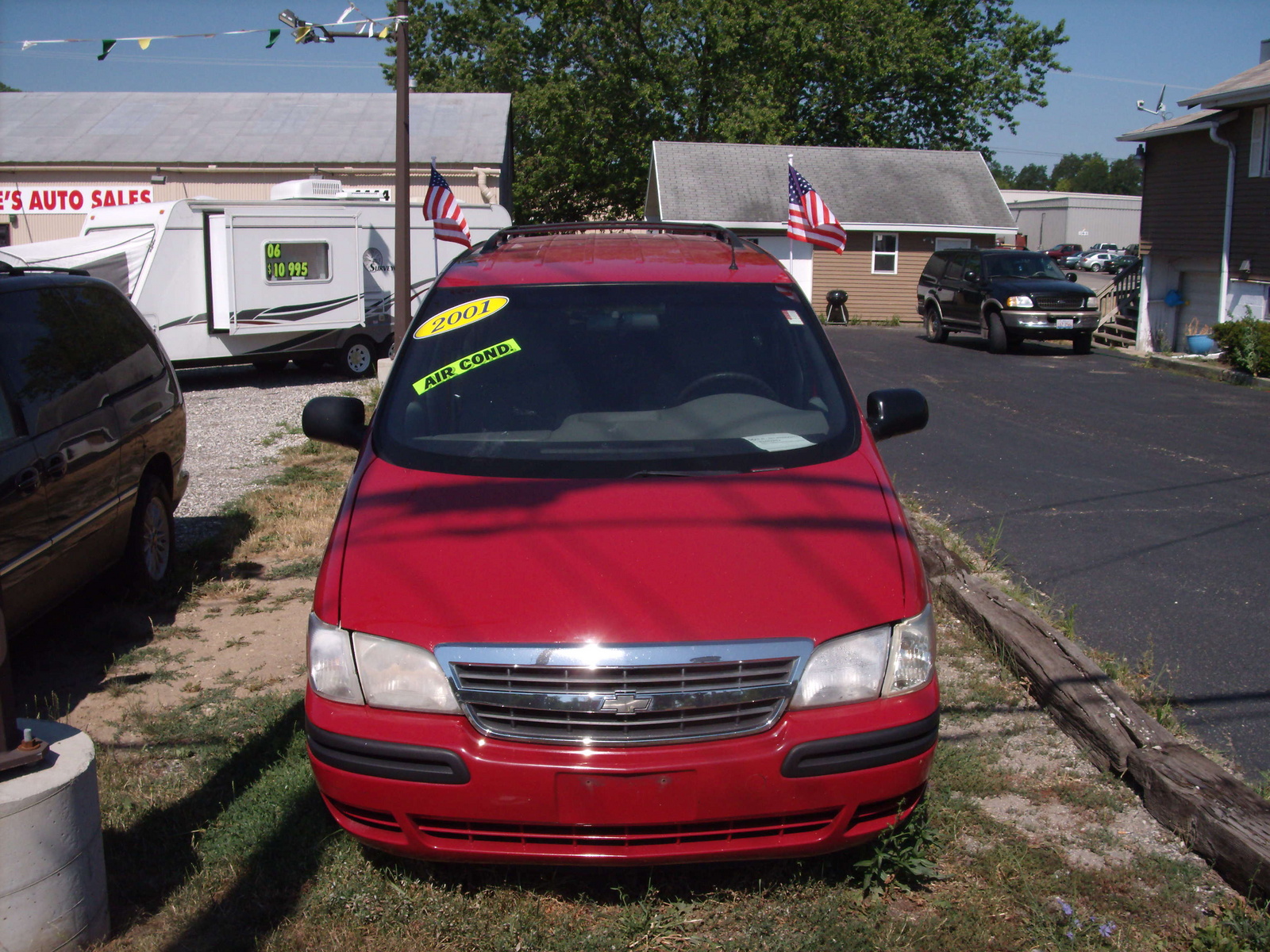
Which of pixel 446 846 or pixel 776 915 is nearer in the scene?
pixel 446 846

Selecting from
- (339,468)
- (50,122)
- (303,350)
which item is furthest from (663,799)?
(50,122)

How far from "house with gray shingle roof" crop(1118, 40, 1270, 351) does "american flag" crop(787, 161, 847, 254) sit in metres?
9.23

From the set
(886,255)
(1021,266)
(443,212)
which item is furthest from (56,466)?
(886,255)

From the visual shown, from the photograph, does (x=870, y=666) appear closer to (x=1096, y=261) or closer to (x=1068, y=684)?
(x=1068, y=684)

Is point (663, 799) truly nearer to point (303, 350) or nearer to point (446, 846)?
point (446, 846)

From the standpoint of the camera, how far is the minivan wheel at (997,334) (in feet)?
65.5

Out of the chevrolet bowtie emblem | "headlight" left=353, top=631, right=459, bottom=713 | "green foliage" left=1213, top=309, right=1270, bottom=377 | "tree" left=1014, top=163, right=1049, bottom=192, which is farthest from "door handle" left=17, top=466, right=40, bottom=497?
"tree" left=1014, top=163, right=1049, bottom=192

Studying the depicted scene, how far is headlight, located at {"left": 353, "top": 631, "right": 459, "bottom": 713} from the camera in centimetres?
279

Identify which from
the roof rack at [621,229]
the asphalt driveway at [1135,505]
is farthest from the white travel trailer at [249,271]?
the roof rack at [621,229]

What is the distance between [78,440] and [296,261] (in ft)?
40.3

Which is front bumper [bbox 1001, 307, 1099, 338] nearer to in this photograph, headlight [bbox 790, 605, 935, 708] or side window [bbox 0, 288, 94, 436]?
side window [bbox 0, 288, 94, 436]

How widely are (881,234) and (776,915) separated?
29590 mm

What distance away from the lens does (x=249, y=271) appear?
52.3 feet

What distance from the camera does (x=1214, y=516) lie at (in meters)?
7.60
